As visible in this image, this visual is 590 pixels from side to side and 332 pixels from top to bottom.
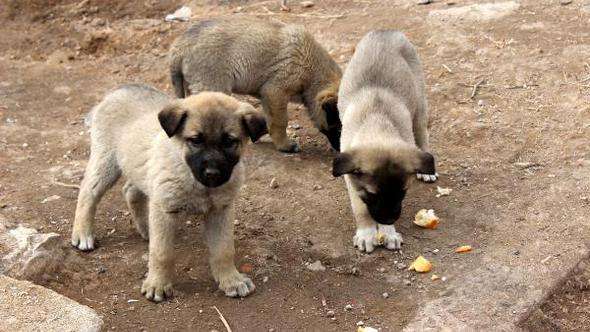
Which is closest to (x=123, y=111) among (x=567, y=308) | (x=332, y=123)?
(x=332, y=123)

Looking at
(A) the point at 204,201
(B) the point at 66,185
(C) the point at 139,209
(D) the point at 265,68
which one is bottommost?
(B) the point at 66,185

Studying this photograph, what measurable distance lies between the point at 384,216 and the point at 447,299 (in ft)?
2.54

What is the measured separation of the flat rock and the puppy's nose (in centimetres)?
597

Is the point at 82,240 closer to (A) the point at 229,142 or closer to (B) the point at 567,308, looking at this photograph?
(A) the point at 229,142

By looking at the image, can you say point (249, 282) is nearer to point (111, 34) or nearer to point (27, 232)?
point (27, 232)

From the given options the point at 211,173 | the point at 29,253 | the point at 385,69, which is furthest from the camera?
the point at 385,69

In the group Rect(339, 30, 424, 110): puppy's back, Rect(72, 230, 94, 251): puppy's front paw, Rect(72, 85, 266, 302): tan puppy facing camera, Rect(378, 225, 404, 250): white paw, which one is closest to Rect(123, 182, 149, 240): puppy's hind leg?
Rect(72, 85, 266, 302): tan puppy facing camera

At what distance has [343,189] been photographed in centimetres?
773

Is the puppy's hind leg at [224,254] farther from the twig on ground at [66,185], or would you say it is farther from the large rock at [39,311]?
the twig on ground at [66,185]

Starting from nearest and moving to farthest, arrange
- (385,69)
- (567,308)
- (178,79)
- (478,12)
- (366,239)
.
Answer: (567,308)
(366,239)
(385,69)
(178,79)
(478,12)

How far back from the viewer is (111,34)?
11.7 meters

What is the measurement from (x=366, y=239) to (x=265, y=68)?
9.29 ft

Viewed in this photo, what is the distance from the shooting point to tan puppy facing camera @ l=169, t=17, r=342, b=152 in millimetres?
8430

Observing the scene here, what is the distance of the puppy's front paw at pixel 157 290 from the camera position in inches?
236
